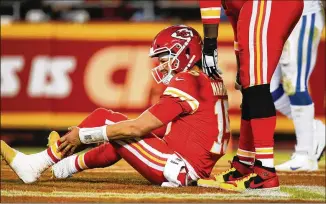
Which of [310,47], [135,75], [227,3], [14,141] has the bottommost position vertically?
[14,141]

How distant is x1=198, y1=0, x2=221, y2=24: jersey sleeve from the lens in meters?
5.82

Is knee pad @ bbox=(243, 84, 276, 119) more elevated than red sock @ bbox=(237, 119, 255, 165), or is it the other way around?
knee pad @ bbox=(243, 84, 276, 119)

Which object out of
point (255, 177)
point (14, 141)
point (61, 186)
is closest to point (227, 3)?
point (255, 177)

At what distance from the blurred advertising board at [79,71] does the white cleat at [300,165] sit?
2.62 meters

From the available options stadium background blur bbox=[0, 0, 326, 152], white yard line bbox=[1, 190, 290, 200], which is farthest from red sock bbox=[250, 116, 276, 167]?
stadium background blur bbox=[0, 0, 326, 152]

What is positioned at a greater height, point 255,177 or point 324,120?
point 255,177

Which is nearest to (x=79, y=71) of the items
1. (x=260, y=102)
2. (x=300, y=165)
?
(x=300, y=165)

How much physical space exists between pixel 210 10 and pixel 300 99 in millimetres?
2005

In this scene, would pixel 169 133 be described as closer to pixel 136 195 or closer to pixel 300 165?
pixel 136 195

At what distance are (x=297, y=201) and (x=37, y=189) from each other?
5.08ft

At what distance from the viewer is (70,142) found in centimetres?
553

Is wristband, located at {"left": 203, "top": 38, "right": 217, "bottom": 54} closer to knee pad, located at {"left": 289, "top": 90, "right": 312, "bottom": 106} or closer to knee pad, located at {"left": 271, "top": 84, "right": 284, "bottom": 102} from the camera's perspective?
knee pad, located at {"left": 289, "top": 90, "right": 312, "bottom": 106}

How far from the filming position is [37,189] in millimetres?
5465

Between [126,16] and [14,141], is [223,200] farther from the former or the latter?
[126,16]
